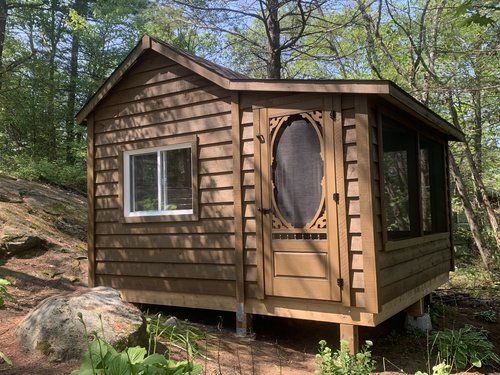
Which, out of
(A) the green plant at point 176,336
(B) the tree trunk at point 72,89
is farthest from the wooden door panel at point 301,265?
(B) the tree trunk at point 72,89

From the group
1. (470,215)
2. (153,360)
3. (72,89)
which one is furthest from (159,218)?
(72,89)

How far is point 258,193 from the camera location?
17.9ft

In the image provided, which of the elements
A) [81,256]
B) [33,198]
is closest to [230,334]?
[81,256]

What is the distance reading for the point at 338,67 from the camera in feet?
61.5

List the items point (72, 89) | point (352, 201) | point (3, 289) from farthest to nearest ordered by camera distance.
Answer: point (72, 89) → point (352, 201) → point (3, 289)

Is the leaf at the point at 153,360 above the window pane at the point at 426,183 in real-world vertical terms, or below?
below

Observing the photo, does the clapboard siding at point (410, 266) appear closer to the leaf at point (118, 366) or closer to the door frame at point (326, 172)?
the door frame at point (326, 172)

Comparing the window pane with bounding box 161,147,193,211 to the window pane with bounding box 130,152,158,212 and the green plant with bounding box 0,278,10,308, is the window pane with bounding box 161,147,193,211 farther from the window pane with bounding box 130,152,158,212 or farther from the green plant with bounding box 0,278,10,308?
the green plant with bounding box 0,278,10,308

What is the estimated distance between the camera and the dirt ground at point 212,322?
14.6ft

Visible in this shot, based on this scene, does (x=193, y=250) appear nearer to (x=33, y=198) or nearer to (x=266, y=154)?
(x=266, y=154)

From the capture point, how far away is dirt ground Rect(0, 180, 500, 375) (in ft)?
14.6

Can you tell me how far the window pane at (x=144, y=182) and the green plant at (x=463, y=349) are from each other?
425cm

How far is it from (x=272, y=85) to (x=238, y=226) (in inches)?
71.1

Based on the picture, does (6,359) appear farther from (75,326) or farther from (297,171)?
(297,171)
